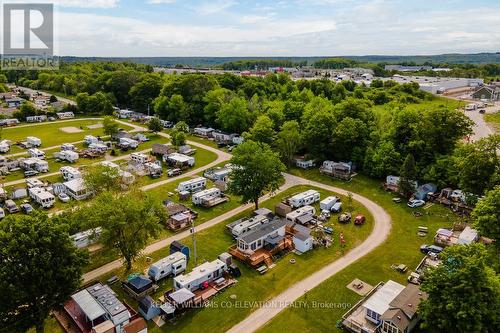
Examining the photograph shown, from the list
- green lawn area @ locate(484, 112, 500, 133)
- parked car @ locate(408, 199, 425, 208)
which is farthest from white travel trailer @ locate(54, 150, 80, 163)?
green lawn area @ locate(484, 112, 500, 133)

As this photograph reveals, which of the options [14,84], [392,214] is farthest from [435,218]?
[14,84]

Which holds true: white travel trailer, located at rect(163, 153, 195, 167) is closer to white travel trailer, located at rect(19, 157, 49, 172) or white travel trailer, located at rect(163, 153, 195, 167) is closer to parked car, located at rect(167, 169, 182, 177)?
Result: parked car, located at rect(167, 169, 182, 177)

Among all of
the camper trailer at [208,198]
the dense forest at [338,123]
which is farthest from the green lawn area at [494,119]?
the camper trailer at [208,198]

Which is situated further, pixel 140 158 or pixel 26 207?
pixel 140 158

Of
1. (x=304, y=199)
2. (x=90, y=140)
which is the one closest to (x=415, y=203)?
(x=304, y=199)

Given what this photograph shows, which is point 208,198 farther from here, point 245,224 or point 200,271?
point 200,271

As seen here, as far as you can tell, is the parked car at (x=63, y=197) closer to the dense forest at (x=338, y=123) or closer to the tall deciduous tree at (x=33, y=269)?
the tall deciduous tree at (x=33, y=269)
